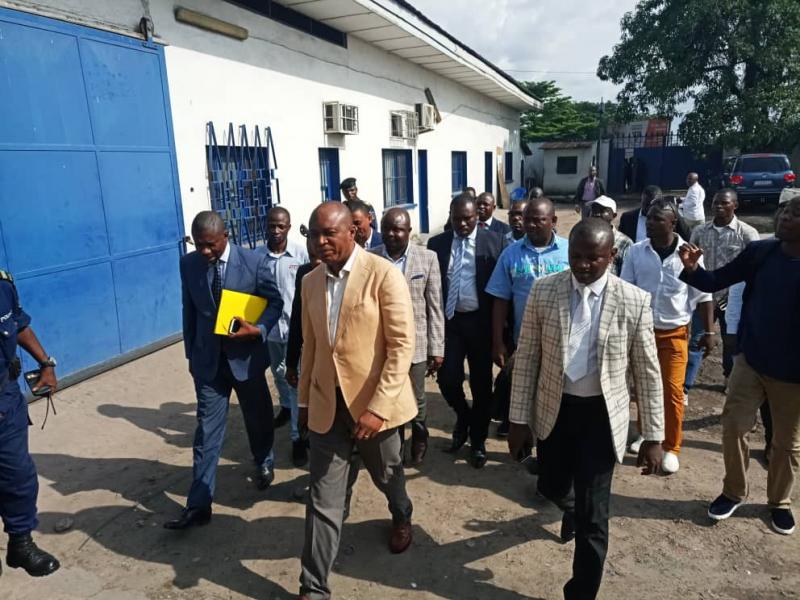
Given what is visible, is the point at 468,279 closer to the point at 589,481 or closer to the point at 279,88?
the point at 589,481

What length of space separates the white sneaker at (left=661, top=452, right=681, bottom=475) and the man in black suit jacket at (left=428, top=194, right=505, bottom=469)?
1.22 metres

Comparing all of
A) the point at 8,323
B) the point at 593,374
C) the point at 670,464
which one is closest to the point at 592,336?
the point at 593,374

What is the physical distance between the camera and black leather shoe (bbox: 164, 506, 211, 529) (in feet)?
10.6

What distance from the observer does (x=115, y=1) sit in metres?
5.70

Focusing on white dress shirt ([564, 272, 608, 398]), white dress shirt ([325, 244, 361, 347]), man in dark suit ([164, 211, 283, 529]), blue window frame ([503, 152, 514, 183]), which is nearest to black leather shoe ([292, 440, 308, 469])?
man in dark suit ([164, 211, 283, 529])

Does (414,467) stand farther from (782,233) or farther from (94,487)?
(782,233)

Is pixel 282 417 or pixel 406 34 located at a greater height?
pixel 406 34

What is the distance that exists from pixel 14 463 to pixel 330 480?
1648mm

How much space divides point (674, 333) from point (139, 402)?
14.8 ft

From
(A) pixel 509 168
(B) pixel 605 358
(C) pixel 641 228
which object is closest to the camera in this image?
(B) pixel 605 358

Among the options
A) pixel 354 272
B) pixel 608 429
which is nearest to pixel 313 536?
pixel 354 272

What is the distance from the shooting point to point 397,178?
13242mm

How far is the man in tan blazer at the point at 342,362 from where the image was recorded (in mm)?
2592

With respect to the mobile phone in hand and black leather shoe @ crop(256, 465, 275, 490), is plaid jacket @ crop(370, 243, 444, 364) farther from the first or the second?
black leather shoe @ crop(256, 465, 275, 490)
